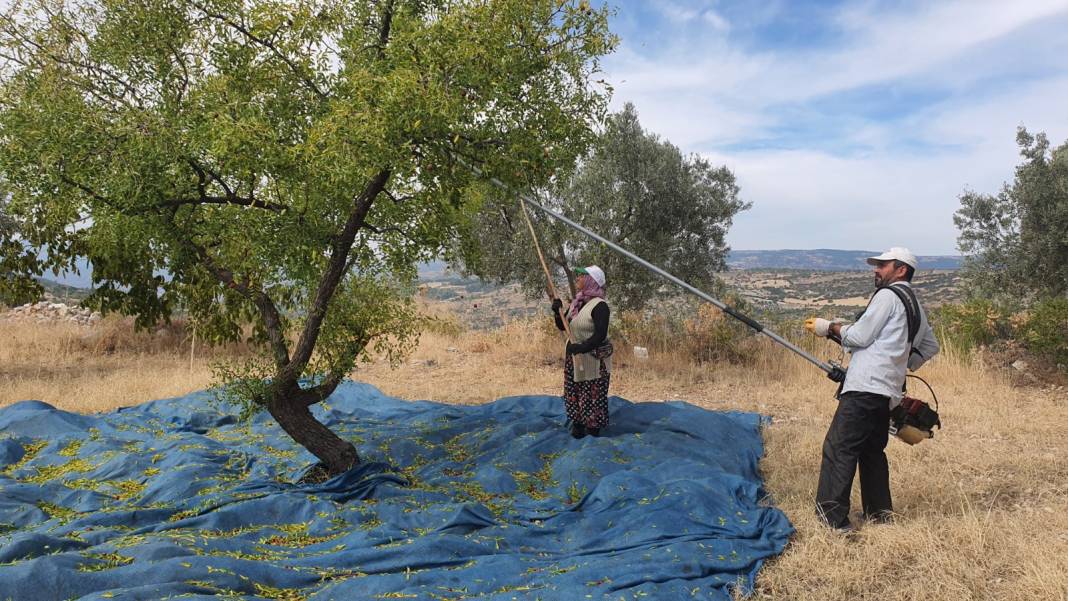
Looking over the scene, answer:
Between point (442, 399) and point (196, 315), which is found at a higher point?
point (196, 315)

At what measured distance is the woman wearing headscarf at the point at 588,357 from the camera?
6.63m

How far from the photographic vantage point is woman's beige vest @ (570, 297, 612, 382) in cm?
672

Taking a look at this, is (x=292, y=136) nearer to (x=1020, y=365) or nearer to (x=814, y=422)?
(x=814, y=422)

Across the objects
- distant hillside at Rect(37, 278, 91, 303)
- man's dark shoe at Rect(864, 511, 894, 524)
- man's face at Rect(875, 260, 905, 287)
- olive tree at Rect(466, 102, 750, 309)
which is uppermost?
olive tree at Rect(466, 102, 750, 309)

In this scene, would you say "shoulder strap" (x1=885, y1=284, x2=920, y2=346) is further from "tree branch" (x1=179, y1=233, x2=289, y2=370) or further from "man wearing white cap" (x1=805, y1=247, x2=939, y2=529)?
"tree branch" (x1=179, y1=233, x2=289, y2=370)

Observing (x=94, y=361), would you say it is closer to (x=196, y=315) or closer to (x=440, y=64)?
(x=196, y=315)

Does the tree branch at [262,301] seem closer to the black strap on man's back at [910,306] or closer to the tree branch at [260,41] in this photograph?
the tree branch at [260,41]

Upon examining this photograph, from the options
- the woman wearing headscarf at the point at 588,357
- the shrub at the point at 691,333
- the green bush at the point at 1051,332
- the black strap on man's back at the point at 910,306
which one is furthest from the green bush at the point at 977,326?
the black strap on man's back at the point at 910,306

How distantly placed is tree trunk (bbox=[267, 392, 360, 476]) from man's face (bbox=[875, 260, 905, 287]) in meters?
4.67

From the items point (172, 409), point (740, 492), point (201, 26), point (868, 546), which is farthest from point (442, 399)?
point (868, 546)

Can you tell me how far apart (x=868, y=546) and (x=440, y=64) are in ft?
14.0

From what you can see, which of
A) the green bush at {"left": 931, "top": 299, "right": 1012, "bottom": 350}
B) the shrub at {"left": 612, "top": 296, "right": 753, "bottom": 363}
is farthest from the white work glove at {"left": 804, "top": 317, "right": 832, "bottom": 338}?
the green bush at {"left": 931, "top": 299, "right": 1012, "bottom": 350}

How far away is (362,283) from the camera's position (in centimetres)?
650

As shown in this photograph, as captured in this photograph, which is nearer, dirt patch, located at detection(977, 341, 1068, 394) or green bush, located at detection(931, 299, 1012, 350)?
dirt patch, located at detection(977, 341, 1068, 394)
